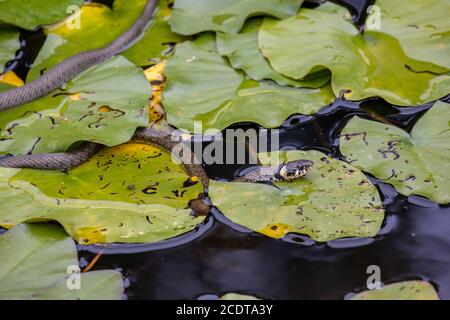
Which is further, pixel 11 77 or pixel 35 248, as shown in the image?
pixel 11 77

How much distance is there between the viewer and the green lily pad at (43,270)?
2865 mm

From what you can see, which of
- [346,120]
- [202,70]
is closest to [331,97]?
[346,120]

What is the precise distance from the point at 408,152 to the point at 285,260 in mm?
1060

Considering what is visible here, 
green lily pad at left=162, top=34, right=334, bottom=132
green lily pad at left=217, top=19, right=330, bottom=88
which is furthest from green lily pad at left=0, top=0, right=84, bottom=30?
green lily pad at left=217, top=19, right=330, bottom=88

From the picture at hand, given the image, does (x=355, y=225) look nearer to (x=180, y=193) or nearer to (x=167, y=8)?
(x=180, y=193)

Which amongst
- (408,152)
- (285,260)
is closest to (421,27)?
(408,152)

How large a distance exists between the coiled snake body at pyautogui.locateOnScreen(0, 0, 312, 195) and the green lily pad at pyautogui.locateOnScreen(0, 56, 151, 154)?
0.25 ft

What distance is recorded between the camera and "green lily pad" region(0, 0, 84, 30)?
463 cm

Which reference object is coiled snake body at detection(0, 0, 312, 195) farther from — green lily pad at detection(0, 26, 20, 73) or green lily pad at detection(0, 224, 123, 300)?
green lily pad at detection(0, 224, 123, 300)

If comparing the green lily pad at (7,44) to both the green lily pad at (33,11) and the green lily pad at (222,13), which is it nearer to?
the green lily pad at (33,11)

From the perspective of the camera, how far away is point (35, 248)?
309 centimetres

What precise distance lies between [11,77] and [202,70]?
1.49m

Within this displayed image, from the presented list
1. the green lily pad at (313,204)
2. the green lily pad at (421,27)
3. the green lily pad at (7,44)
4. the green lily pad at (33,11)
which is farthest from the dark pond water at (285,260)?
the green lily pad at (33,11)

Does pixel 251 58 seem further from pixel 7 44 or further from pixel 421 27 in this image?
pixel 7 44
